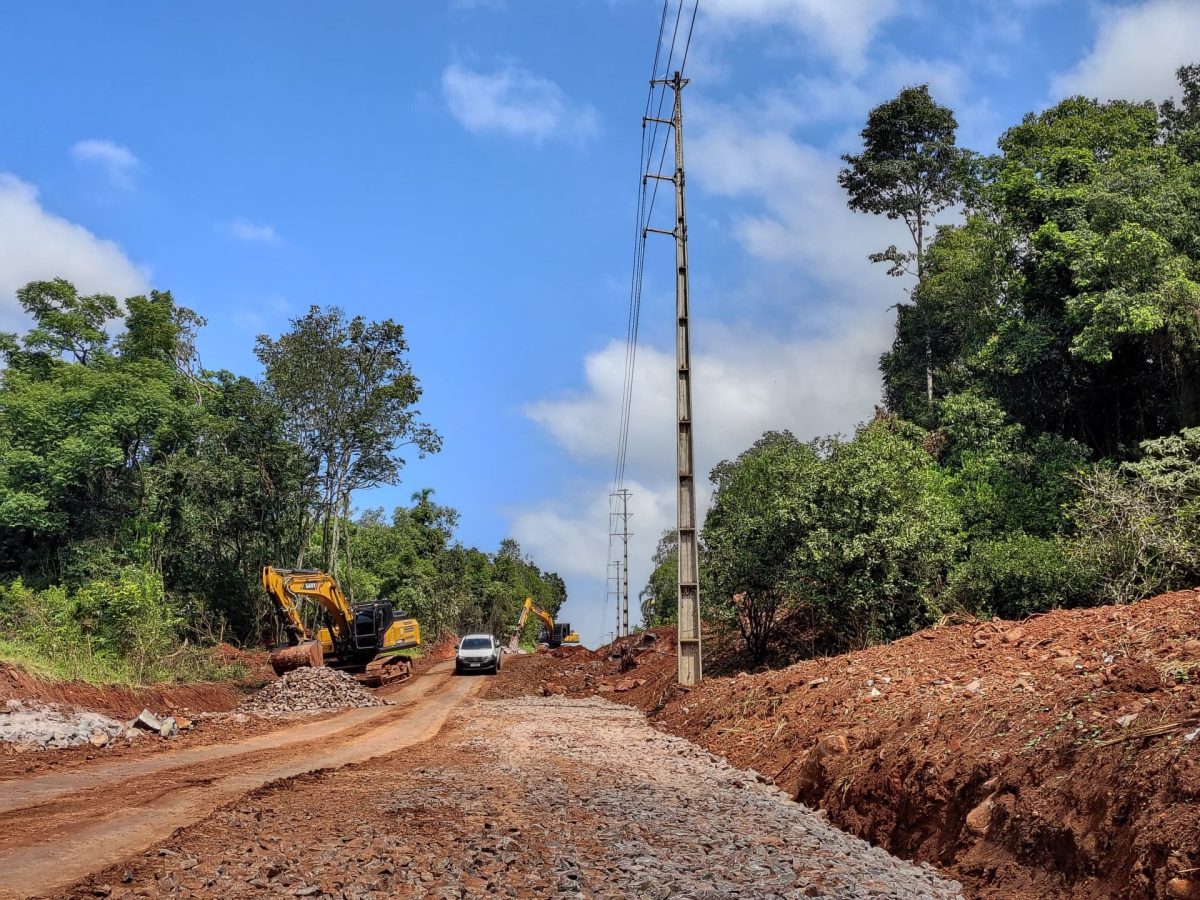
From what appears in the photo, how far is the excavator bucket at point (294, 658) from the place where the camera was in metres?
23.2

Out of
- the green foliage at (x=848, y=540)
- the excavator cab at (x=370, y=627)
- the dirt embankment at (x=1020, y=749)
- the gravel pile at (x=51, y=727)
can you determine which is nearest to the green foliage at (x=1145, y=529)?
the green foliage at (x=848, y=540)

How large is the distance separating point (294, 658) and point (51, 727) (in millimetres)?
9272

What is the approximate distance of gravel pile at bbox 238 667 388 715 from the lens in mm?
21047

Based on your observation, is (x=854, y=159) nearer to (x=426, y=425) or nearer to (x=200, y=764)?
(x=426, y=425)

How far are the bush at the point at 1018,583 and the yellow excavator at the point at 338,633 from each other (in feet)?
56.7

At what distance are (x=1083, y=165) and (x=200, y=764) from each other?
92.7 ft

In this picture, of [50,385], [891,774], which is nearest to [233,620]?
[50,385]

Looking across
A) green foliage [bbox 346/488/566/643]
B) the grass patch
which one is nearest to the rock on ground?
the grass patch

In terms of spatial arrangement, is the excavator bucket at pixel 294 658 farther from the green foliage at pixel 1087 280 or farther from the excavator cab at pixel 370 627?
the green foliage at pixel 1087 280

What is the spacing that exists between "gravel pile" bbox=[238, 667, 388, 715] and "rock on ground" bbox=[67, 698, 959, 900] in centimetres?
1221

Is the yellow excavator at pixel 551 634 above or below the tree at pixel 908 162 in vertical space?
below

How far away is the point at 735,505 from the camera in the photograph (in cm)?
2102

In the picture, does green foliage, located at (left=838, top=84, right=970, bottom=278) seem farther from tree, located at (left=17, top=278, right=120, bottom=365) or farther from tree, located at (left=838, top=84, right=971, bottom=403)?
tree, located at (left=17, top=278, right=120, bottom=365)

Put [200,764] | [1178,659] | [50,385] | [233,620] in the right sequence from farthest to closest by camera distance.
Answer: [233,620], [50,385], [200,764], [1178,659]
